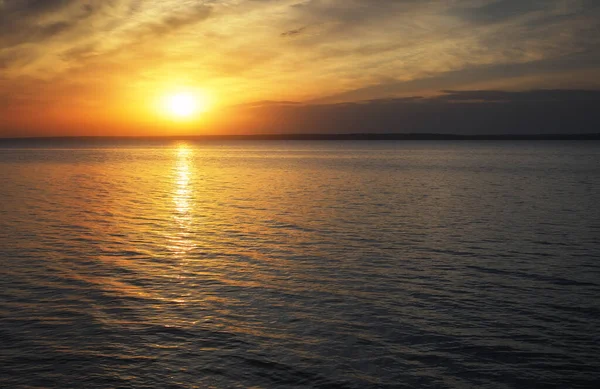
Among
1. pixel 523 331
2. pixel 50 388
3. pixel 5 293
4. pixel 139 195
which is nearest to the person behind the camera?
pixel 50 388

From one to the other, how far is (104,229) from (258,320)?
22.4 metres

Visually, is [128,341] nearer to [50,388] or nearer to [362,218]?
[50,388]

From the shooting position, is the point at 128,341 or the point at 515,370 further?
the point at 128,341

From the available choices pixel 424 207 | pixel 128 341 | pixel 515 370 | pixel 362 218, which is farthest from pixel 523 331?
pixel 424 207

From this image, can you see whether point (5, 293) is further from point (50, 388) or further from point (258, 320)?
point (258, 320)

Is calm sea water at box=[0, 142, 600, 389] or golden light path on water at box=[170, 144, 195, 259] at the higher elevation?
golden light path on water at box=[170, 144, 195, 259]

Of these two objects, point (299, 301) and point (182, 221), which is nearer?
point (299, 301)

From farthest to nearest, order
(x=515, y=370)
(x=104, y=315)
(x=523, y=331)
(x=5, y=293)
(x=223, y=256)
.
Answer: (x=223, y=256) → (x=5, y=293) → (x=104, y=315) → (x=523, y=331) → (x=515, y=370)

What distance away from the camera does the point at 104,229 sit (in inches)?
1431

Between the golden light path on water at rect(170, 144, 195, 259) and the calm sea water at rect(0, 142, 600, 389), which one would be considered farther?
the golden light path on water at rect(170, 144, 195, 259)

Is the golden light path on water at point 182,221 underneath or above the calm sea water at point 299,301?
above

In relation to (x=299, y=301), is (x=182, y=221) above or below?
above

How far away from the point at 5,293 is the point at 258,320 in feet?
Result: 35.0

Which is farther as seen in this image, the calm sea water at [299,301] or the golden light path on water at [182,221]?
the golden light path on water at [182,221]
